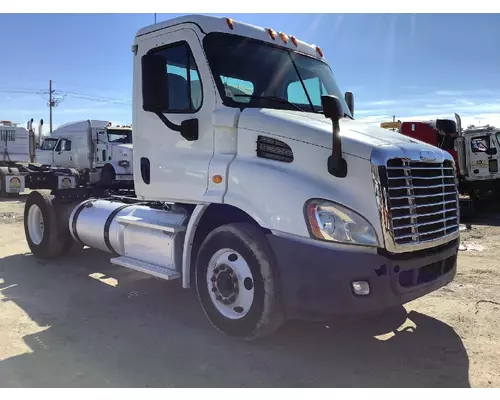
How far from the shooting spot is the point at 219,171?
4375mm

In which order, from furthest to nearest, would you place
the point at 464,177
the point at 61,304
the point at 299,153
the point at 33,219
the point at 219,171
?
the point at 464,177, the point at 33,219, the point at 61,304, the point at 219,171, the point at 299,153

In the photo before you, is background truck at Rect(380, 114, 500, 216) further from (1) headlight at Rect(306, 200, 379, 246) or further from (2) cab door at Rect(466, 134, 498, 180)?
(1) headlight at Rect(306, 200, 379, 246)

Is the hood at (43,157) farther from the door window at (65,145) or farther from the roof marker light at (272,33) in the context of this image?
the roof marker light at (272,33)

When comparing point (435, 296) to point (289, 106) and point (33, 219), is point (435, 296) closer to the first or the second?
point (289, 106)

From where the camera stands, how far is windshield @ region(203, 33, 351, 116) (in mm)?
4496

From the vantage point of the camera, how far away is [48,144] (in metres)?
20.6

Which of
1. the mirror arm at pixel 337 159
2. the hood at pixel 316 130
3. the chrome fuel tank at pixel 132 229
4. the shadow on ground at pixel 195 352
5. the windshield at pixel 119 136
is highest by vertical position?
the windshield at pixel 119 136

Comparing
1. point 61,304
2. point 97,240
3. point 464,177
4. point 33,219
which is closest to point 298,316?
point 61,304

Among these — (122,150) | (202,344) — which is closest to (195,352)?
(202,344)

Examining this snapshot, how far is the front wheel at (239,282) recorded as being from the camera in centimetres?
387

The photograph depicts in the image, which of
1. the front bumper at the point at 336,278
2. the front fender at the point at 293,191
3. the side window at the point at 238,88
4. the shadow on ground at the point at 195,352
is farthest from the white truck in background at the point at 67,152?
the front bumper at the point at 336,278

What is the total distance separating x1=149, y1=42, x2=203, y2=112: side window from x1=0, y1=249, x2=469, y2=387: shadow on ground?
6.98 feet

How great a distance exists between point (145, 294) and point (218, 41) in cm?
299

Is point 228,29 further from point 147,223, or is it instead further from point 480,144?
point 480,144
